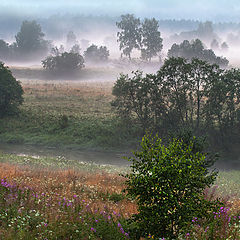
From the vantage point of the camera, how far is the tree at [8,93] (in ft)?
164

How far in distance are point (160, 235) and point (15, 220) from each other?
3942 mm

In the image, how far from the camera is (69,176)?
16484 millimetres

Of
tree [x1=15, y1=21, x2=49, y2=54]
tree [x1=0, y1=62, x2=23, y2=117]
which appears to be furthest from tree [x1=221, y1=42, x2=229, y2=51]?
tree [x1=0, y1=62, x2=23, y2=117]

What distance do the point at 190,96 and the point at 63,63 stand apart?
278ft

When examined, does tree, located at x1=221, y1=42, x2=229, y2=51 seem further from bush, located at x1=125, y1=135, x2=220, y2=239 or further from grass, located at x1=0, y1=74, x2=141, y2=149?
bush, located at x1=125, y1=135, x2=220, y2=239

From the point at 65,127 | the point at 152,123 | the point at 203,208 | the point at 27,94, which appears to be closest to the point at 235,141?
the point at 152,123

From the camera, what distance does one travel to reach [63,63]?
114812 millimetres

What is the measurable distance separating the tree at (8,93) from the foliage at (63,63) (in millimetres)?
63307

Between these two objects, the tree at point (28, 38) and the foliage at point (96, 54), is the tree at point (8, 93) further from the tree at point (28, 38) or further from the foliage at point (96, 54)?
the tree at point (28, 38)

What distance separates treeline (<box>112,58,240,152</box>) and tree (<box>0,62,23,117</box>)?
64.7 ft

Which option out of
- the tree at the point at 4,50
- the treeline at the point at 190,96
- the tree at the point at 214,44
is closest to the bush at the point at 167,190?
the treeline at the point at 190,96

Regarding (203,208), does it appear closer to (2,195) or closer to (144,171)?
(144,171)

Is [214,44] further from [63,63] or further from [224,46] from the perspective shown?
[63,63]

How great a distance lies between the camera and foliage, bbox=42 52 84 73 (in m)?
115
